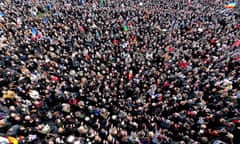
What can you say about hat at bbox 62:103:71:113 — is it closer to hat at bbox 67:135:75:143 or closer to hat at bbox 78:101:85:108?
hat at bbox 78:101:85:108

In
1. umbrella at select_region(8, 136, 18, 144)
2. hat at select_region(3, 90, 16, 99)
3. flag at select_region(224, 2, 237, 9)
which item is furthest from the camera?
flag at select_region(224, 2, 237, 9)

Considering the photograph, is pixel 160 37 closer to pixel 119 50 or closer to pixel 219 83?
pixel 119 50

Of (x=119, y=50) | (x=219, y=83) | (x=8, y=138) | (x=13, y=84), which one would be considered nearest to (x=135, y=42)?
(x=119, y=50)

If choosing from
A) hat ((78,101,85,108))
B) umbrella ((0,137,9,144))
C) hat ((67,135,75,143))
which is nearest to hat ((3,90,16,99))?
umbrella ((0,137,9,144))

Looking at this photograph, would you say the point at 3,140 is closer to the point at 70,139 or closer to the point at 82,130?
the point at 70,139

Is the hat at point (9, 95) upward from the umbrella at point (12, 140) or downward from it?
upward

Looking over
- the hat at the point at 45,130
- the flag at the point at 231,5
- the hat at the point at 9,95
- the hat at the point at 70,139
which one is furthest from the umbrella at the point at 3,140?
the flag at the point at 231,5

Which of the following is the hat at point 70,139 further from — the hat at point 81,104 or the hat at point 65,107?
the hat at point 81,104

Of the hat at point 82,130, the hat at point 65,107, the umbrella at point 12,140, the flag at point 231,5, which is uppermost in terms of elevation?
the flag at point 231,5

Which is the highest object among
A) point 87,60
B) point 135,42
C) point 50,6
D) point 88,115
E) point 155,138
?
point 50,6
